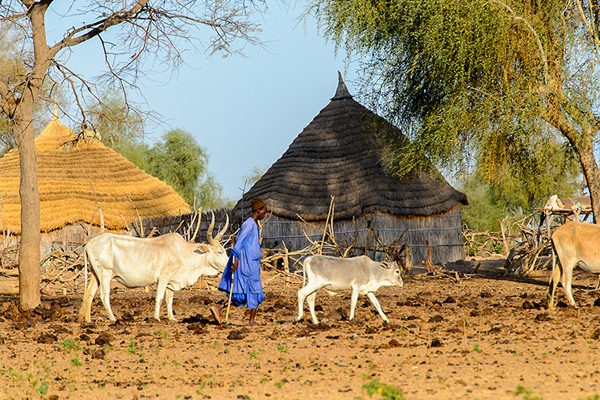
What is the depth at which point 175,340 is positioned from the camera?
876 cm

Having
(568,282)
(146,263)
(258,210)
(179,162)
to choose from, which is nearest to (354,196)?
(568,282)

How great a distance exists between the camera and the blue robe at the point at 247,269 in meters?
9.95

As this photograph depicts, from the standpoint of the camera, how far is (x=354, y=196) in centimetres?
2206

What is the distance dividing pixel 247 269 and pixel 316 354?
2.63 meters

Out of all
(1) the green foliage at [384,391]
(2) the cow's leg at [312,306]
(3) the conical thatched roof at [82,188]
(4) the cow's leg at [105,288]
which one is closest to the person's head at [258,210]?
(2) the cow's leg at [312,306]

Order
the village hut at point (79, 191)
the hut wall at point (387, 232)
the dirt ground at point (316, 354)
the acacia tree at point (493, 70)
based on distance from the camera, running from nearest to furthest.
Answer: the dirt ground at point (316, 354), the acacia tree at point (493, 70), the hut wall at point (387, 232), the village hut at point (79, 191)

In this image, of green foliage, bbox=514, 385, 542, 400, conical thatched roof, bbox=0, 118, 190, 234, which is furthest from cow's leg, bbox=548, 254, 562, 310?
conical thatched roof, bbox=0, 118, 190, 234

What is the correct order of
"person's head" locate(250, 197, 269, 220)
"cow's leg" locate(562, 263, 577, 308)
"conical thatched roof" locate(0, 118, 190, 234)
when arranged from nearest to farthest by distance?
"person's head" locate(250, 197, 269, 220), "cow's leg" locate(562, 263, 577, 308), "conical thatched roof" locate(0, 118, 190, 234)

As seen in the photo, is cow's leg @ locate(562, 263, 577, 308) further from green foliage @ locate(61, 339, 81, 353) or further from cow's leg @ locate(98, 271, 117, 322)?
green foliage @ locate(61, 339, 81, 353)

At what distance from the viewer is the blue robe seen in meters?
9.95

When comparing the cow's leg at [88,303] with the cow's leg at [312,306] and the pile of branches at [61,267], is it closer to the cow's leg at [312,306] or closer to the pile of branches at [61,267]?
the cow's leg at [312,306]

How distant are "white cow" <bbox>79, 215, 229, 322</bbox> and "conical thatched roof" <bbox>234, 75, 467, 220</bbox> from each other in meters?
10.4

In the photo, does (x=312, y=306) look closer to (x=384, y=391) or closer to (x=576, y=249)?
(x=384, y=391)

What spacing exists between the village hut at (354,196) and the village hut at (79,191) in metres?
6.06
